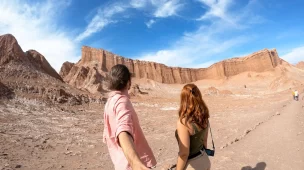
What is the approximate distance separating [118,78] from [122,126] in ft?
1.40

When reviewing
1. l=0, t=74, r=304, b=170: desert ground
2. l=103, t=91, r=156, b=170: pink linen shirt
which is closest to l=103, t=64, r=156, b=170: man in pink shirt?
l=103, t=91, r=156, b=170: pink linen shirt

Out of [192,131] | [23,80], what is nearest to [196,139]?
[192,131]

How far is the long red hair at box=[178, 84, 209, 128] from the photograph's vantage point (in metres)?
2.70

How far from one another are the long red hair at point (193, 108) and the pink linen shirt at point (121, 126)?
28.7 inches

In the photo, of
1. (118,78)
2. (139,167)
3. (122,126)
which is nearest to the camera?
(139,167)

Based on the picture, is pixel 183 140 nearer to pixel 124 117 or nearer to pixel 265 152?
pixel 124 117

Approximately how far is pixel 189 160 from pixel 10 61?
80.5ft

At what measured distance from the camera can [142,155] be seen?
7.00 ft

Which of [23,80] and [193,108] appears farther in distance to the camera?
[23,80]

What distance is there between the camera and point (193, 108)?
2730mm

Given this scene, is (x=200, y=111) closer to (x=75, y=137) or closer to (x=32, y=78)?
(x=75, y=137)

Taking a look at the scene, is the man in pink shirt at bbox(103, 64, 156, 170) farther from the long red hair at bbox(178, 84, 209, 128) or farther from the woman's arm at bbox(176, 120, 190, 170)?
the long red hair at bbox(178, 84, 209, 128)

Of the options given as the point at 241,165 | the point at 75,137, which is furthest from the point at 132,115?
the point at 75,137

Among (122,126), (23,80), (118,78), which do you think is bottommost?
(122,126)
